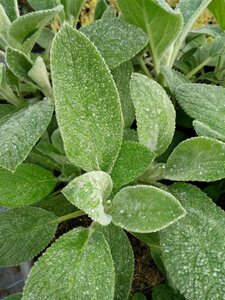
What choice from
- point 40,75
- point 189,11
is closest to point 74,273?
point 40,75

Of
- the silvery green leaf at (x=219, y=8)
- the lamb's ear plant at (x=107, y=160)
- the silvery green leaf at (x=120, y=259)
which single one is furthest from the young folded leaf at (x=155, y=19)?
the silvery green leaf at (x=120, y=259)

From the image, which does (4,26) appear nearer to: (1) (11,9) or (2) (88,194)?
(1) (11,9)

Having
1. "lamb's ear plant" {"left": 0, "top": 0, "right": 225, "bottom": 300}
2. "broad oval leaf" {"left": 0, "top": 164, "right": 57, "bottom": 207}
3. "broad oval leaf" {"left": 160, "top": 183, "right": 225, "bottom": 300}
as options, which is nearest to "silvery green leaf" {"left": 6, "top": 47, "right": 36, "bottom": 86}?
"lamb's ear plant" {"left": 0, "top": 0, "right": 225, "bottom": 300}

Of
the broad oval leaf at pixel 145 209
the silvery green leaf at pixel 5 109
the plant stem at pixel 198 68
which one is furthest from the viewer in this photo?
the plant stem at pixel 198 68

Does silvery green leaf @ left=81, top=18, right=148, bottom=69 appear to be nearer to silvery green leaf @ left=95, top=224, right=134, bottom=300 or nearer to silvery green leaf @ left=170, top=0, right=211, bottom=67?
silvery green leaf @ left=170, top=0, right=211, bottom=67

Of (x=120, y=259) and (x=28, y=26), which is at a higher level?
(x=28, y=26)

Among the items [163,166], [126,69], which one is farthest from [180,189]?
[126,69]

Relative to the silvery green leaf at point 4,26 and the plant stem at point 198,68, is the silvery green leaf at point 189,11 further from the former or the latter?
the silvery green leaf at point 4,26
